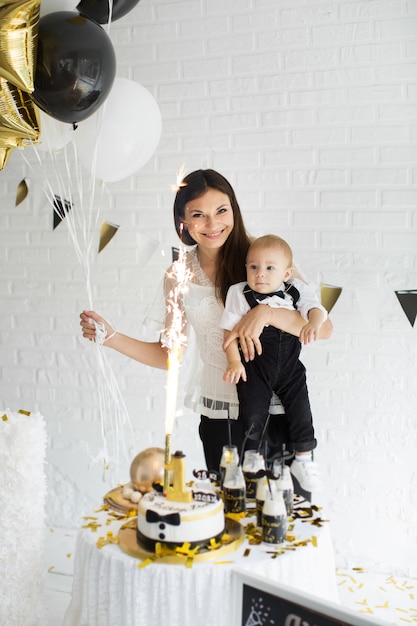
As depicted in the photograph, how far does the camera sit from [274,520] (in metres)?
1.46

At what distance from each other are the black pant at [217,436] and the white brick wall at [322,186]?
70 cm

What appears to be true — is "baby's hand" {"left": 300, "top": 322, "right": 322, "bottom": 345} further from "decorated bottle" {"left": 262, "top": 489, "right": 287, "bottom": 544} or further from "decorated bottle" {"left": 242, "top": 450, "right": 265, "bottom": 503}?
"decorated bottle" {"left": 262, "top": 489, "right": 287, "bottom": 544}

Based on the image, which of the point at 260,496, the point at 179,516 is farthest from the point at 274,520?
the point at 179,516

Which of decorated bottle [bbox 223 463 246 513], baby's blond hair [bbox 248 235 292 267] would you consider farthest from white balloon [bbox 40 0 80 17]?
decorated bottle [bbox 223 463 246 513]

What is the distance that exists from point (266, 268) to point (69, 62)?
79 cm

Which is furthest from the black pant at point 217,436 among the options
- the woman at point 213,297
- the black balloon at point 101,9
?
the black balloon at point 101,9

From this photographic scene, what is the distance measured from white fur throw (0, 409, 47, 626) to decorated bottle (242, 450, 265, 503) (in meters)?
0.66

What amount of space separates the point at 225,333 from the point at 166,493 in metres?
0.63

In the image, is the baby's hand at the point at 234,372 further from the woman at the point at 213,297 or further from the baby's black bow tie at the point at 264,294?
the baby's black bow tie at the point at 264,294

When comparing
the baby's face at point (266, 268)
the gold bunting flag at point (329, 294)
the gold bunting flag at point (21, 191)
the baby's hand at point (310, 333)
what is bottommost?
the baby's hand at point (310, 333)

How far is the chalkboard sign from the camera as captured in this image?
103 cm

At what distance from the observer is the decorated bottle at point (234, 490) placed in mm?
1606

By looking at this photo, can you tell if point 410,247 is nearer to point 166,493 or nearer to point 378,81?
point 378,81

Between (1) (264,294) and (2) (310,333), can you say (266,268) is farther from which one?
(2) (310,333)
